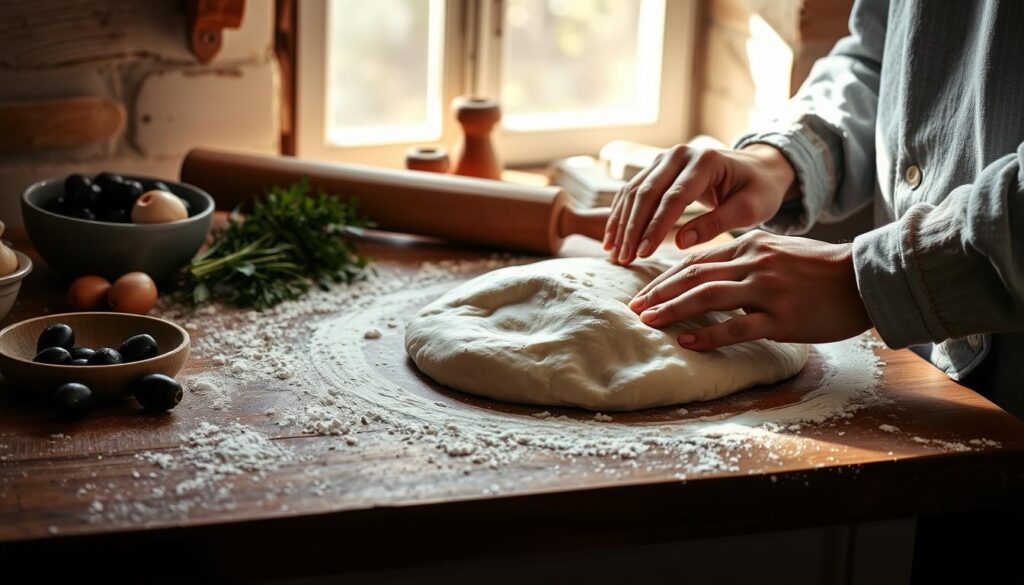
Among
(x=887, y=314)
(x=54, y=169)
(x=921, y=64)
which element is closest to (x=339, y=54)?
(x=54, y=169)

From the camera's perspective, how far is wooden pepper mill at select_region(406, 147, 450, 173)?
79.0 inches

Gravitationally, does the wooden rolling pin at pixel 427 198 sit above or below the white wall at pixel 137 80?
below

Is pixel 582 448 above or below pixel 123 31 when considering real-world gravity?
below

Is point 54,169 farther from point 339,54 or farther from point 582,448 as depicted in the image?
point 582,448

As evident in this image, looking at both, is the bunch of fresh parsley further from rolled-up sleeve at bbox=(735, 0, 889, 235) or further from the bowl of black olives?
rolled-up sleeve at bbox=(735, 0, 889, 235)

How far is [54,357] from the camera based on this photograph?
120 centimetres

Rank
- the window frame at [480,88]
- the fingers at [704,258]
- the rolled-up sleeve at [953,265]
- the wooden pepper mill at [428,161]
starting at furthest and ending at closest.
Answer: the window frame at [480,88]
the wooden pepper mill at [428,161]
the fingers at [704,258]
the rolled-up sleeve at [953,265]

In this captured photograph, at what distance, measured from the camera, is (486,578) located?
3.65 feet

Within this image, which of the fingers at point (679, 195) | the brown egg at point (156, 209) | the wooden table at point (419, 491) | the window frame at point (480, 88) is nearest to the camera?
the wooden table at point (419, 491)

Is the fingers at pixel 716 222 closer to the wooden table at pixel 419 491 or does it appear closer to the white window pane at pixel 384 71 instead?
the wooden table at pixel 419 491

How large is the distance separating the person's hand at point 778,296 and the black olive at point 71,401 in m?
0.65

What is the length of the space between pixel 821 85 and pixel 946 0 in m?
0.33

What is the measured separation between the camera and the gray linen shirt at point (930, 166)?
1.14 m

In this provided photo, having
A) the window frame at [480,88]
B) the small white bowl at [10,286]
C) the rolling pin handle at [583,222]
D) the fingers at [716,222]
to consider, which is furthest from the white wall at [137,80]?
the fingers at [716,222]
